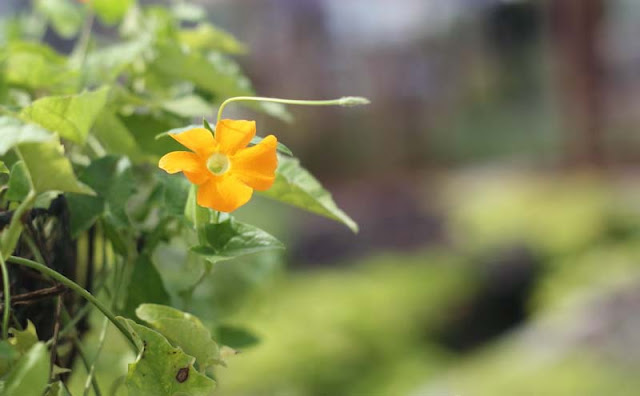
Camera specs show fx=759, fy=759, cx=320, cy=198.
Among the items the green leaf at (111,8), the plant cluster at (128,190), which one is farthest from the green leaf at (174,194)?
the green leaf at (111,8)

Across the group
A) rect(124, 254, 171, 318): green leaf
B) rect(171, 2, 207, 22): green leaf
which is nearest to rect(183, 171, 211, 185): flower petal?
rect(124, 254, 171, 318): green leaf

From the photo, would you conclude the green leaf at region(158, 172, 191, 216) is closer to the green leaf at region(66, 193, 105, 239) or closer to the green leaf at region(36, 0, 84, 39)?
the green leaf at region(66, 193, 105, 239)

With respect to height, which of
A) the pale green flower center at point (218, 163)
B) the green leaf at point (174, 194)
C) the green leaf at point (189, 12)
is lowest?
the pale green flower center at point (218, 163)

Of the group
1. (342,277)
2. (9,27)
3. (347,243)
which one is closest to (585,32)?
(347,243)

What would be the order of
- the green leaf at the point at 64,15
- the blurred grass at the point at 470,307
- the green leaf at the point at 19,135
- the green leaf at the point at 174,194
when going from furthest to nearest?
the blurred grass at the point at 470,307 < the green leaf at the point at 64,15 < the green leaf at the point at 174,194 < the green leaf at the point at 19,135

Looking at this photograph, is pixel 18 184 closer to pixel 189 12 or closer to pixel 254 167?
pixel 254 167

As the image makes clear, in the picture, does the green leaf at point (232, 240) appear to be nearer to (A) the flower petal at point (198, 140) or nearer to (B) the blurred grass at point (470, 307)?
(A) the flower petal at point (198, 140)
